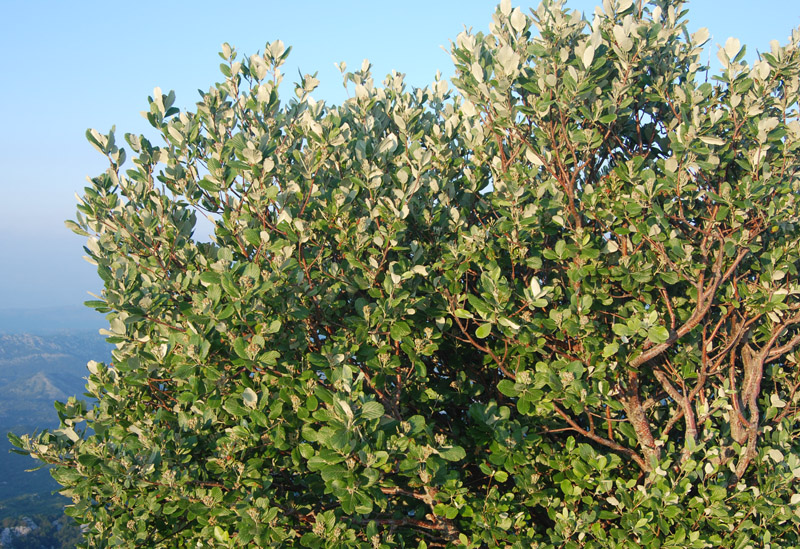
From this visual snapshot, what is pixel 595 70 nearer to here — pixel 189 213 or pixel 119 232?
pixel 189 213

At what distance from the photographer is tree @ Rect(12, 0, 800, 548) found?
524 cm

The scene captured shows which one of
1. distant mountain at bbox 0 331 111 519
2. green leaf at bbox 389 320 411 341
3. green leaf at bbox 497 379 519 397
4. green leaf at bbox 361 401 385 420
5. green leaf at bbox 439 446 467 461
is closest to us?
green leaf at bbox 361 401 385 420

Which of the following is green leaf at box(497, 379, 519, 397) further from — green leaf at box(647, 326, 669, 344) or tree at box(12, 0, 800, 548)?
green leaf at box(647, 326, 669, 344)

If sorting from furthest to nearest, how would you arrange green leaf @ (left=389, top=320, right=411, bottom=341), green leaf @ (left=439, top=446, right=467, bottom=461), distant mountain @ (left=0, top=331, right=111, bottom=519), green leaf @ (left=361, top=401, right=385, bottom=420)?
distant mountain @ (left=0, top=331, right=111, bottom=519) < green leaf @ (left=389, top=320, right=411, bottom=341) < green leaf @ (left=439, top=446, right=467, bottom=461) < green leaf @ (left=361, top=401, right=385, bottom=420)

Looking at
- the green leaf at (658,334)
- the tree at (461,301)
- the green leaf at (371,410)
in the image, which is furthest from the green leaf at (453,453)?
the green leaf at (658,334)

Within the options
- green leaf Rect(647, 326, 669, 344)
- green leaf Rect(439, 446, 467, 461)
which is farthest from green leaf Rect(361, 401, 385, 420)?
green leaf Rect(647, 326, 669, 344)

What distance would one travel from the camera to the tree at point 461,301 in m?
5.24

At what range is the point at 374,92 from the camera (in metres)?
7.82

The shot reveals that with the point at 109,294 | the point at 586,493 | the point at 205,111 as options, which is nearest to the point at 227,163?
the point at 205,111

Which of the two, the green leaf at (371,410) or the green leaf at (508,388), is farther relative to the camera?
the green leaf at (508,388)

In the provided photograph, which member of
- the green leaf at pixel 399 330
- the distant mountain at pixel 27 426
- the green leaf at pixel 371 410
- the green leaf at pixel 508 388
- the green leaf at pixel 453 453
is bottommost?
the green leaf at pixel 453 453

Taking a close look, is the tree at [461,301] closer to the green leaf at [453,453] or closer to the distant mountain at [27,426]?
the green leaf at [453,453]

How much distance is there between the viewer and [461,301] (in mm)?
6078

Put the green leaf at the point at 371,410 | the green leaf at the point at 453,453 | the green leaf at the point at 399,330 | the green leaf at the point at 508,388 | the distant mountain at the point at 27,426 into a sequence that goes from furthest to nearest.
A: the distant mountain at the point at 27,426
the green leaf at the point at 508,388
the green leaf at the point at 399,330
the green leaf at the point at 453,453
the green leaf at the point at 371,410
